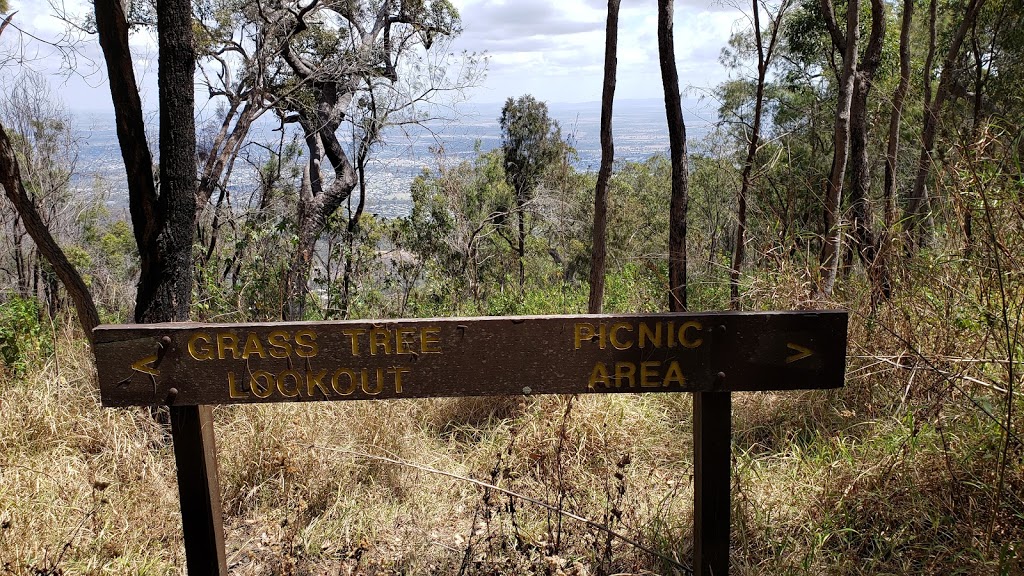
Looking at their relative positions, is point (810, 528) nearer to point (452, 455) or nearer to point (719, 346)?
point (719, 346)

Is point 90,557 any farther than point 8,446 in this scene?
No

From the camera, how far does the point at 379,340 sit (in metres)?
2.32

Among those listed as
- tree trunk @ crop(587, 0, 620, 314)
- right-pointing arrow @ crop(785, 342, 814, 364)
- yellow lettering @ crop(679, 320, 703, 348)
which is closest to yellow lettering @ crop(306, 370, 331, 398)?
yellow lettering @ crop(679, 320, 703, 348)

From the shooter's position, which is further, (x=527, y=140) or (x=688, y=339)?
(x=527, y=140)

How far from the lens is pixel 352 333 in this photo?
231 centimetres

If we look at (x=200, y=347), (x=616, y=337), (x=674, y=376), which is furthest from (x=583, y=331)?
(x=200, y=347)

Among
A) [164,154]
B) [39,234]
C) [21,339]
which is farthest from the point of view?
[21,339]

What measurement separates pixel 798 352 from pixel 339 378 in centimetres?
156

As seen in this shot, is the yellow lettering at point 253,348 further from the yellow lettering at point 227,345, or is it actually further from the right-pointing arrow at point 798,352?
the right-pointing arrow at point 798,352

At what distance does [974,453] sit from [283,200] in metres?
13.6

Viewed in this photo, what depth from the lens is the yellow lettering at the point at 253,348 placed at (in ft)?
7.55

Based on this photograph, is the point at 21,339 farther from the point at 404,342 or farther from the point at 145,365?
the point at 404,342

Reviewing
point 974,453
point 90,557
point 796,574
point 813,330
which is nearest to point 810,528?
point 796,574

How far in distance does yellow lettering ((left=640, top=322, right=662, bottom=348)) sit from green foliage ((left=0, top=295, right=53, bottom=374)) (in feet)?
14.4
